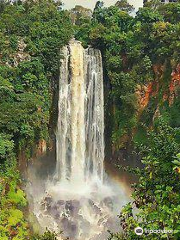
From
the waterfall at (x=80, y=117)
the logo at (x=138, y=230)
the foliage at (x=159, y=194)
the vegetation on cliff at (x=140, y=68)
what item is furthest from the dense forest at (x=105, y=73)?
the logo at (x=138, y=230)

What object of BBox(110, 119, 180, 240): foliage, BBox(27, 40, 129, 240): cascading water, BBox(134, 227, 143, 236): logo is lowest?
BBox(134, 227, 143, 236): logo

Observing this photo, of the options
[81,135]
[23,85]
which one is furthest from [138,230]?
[81,135]

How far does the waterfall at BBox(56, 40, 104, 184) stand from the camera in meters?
17.2

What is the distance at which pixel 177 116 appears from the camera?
15.7 meters

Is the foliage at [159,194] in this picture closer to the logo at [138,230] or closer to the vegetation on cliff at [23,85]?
the logo at [138,230]

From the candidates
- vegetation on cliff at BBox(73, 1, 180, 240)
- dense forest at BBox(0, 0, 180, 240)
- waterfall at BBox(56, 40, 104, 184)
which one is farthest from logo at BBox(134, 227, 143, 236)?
waterfall at BBox(56, 40, 104, 184)

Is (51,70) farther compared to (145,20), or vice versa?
(145,20)

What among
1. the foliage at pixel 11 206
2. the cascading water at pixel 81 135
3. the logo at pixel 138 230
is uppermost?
the cascading water at pixel 81 135

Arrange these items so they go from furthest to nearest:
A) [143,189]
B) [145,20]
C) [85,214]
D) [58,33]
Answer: [145,20], [58,33], [85,214], [143,189]

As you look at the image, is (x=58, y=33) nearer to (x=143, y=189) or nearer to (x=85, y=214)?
(x=85, y=214)

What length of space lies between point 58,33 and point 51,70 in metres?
2.06

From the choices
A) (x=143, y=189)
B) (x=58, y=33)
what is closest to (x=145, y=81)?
(x=58, y=33)

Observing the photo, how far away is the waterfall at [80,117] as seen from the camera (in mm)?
17203

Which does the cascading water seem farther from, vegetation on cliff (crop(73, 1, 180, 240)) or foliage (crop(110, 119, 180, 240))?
foliage (crop(110, 119, 180, 240))
